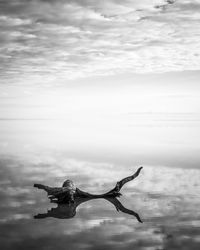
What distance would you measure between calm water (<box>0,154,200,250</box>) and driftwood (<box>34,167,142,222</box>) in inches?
3.9

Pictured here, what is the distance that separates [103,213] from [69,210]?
127 cm

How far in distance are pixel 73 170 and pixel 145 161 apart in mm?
5496

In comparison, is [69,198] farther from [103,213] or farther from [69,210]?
[103,213]

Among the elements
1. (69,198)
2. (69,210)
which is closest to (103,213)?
(69,210)

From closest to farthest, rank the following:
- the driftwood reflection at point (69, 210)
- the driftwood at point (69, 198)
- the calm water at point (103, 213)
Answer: the calm water at point (103, 213), the driftwood reflection at point (69, 210), the driftwood at point (69, 198)

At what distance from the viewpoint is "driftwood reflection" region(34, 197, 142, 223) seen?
11.6 meters

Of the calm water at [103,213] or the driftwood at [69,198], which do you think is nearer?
the calm water at [103,213]

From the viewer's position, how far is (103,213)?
11961 millimetres

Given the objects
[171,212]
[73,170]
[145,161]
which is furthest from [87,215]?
[145,161]

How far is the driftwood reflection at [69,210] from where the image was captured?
38.1 ft

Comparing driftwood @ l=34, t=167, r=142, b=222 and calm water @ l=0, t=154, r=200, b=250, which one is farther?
driftwood @ l=34, t=167, r=142, b=222

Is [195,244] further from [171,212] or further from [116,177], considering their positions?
[116,177]

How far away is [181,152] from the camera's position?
2609 centimetres

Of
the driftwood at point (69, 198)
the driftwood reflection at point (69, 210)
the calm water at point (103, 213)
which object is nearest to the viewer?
the calm water at point (103, 213)
